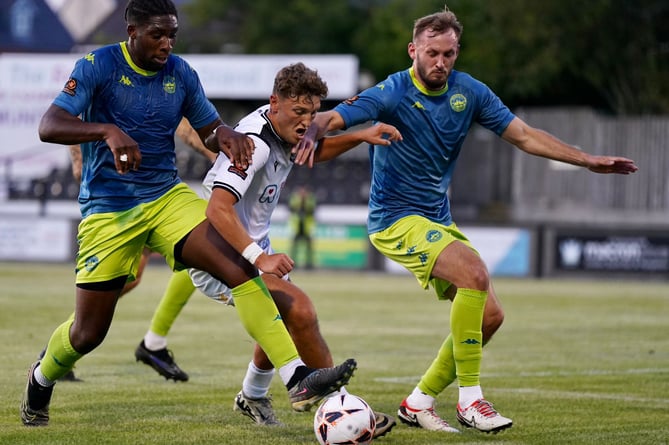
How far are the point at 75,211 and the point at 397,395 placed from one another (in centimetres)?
2476

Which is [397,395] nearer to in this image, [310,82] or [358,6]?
[310,82]

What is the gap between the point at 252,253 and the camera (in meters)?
6.33

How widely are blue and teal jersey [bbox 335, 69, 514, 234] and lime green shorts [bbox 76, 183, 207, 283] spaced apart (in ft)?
4.13

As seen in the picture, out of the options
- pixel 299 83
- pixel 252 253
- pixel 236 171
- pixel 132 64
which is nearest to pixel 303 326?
pixel 252 253

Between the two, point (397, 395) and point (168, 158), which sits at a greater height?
point (168, 158)

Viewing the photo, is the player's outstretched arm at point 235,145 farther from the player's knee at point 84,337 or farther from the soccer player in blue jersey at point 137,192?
the player's knee at point 84,337

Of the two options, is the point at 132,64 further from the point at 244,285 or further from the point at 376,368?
the point at 376,368

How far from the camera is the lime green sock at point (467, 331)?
703cm

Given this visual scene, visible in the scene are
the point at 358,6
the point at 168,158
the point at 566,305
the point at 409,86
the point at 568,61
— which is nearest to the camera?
the point at 168,158

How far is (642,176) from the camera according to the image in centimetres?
3203

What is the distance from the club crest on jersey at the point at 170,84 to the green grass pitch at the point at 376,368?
1862 mm

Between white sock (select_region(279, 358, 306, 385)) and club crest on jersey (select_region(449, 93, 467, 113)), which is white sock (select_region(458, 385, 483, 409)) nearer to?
white sock (select_region(279, 358, 306, 385))

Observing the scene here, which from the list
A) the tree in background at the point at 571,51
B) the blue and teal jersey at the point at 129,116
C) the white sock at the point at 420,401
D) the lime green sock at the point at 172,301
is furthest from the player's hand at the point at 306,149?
the tree in background at the point at 571,51

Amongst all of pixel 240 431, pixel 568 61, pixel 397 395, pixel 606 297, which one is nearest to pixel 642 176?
pixel 568 61
